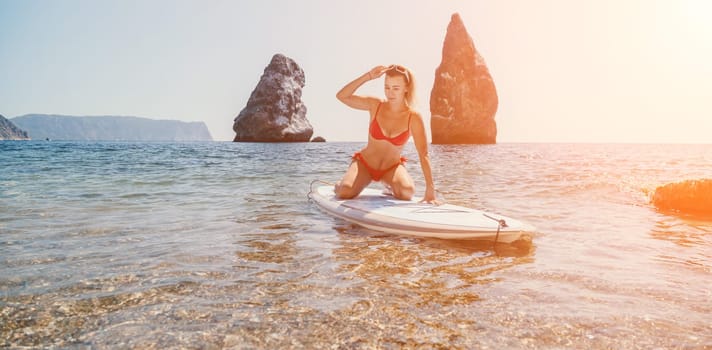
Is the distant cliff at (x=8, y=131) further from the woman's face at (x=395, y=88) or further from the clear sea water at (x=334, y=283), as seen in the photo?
the woman's face at (x=395, y=88)

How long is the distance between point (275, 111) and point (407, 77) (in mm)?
77253

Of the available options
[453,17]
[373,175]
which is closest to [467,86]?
[453,17]

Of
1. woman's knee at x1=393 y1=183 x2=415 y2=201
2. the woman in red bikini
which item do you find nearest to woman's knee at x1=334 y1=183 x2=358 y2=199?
the woman in red bikini

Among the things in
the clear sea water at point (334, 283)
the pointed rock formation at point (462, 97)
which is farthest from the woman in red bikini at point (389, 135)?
the pointed rock formation at point (462, 97)

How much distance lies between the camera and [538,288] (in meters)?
3.39

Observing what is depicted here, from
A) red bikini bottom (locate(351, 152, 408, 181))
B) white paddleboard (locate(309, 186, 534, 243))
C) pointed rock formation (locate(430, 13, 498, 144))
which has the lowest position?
white paddleboard (locate(309, 186, 534, 243))

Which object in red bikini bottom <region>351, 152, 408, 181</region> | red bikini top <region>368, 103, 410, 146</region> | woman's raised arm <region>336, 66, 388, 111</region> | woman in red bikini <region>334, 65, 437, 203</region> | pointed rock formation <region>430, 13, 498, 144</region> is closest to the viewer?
woman's raised arm <region>336, 66, 388, 111</region>

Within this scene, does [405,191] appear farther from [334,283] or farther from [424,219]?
[334,283]

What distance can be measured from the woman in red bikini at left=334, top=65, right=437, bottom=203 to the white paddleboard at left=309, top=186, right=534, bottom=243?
1.00ft

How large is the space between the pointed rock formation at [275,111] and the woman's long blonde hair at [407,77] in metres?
75.6

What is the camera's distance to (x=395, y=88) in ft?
20.6

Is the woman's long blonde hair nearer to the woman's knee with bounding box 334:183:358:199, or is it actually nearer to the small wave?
the woman's knee with bounding box 334:183:358:199

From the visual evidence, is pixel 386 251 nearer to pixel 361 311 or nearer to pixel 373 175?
pixel 361 311

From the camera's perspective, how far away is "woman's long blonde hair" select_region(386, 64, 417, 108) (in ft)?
20.2
